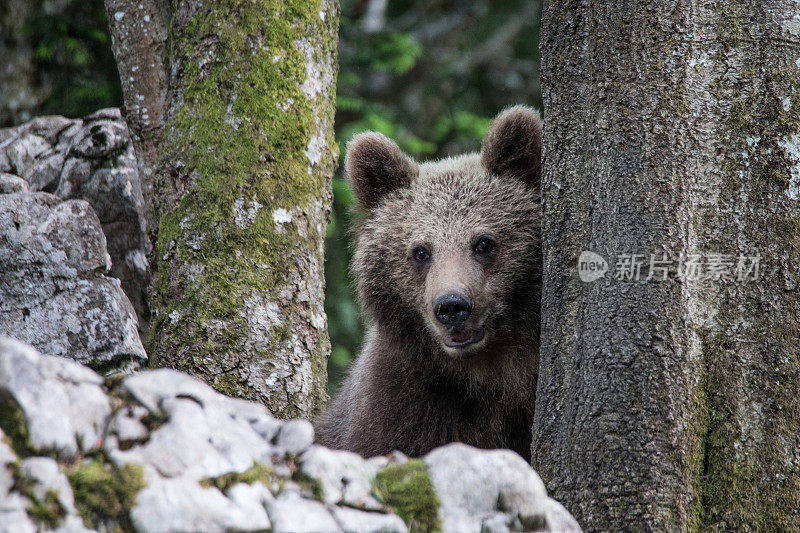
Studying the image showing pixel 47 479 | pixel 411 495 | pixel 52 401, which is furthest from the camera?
pixel 411 495

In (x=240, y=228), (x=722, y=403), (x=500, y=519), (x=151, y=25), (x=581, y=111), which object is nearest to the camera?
(x=500, y=519)

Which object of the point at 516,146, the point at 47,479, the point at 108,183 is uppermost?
the point at 516,146

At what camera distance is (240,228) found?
425 centimetres

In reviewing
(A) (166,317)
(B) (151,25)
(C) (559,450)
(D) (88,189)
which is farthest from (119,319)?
(C) (559,450)

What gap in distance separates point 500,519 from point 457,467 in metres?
0.18

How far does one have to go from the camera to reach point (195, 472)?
6.62 feet

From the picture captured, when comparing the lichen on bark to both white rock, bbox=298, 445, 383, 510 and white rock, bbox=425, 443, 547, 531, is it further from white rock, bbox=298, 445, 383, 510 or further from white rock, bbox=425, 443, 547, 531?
white rock, bbox=425, 443, 547, 531

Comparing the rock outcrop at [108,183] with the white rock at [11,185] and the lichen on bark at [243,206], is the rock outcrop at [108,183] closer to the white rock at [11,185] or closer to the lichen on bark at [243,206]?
the white rock at [11,185]

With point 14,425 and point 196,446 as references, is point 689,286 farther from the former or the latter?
point 14,425

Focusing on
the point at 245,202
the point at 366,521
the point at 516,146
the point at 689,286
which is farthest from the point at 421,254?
the point at 366,521

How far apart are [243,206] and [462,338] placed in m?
1.40

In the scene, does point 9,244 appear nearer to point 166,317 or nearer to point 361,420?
point 166,317

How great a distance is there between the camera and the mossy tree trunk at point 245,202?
13.8 feet

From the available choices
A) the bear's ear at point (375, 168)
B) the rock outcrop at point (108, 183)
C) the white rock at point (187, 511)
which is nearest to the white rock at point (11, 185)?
the rock outcrop at point (108, 183)
